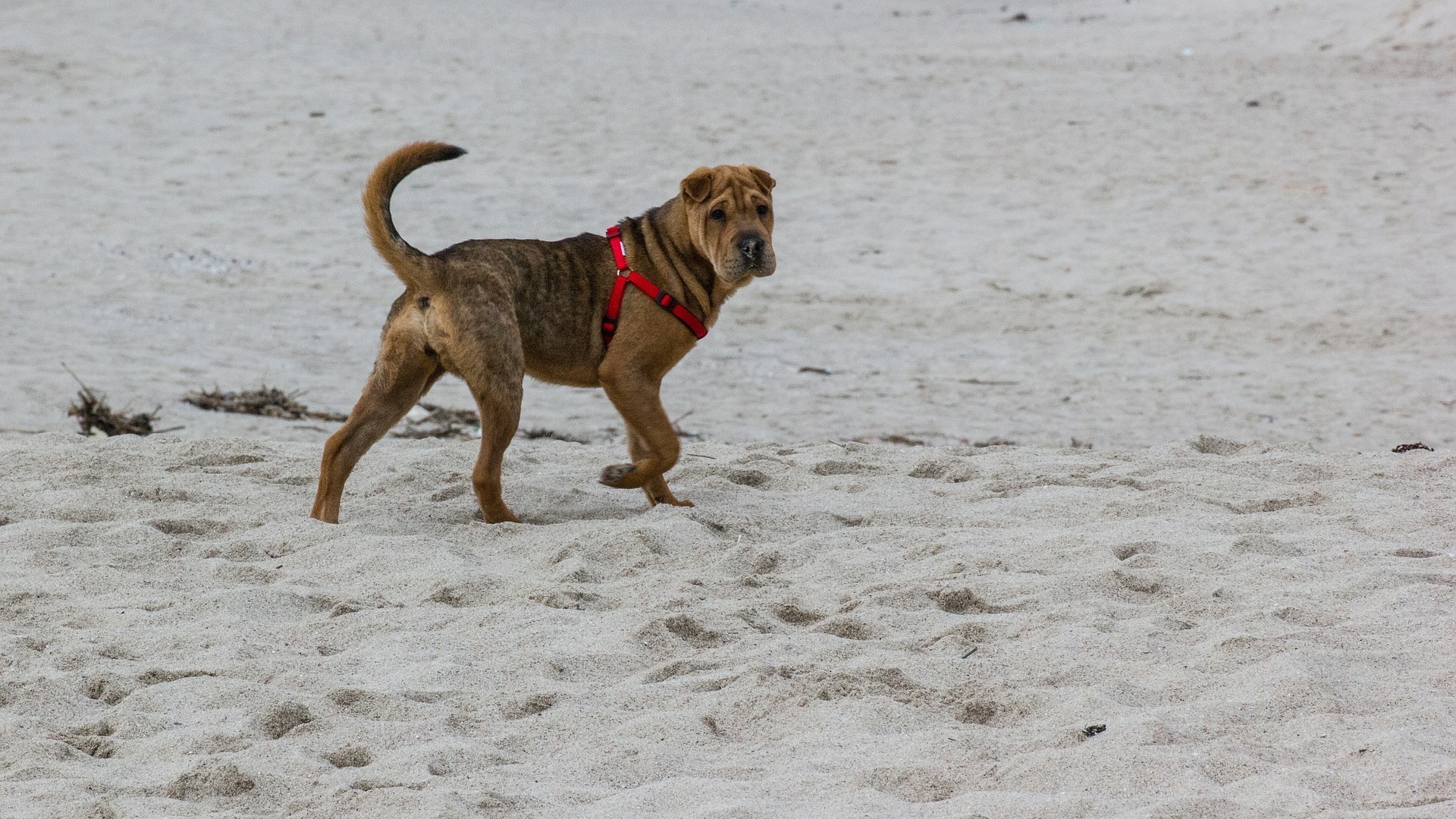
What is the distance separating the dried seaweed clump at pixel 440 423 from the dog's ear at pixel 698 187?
2.52m

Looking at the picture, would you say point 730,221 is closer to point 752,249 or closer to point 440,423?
point 752,249

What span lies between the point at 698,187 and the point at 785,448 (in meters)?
1.74

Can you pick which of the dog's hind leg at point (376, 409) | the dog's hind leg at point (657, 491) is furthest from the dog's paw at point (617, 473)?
the dog's hind leg at point (376, 409)

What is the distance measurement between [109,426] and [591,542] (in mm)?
3464

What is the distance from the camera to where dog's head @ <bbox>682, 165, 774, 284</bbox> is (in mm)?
6078

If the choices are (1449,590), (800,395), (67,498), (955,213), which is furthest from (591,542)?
(955,213)

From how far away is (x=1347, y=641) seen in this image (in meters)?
4.22

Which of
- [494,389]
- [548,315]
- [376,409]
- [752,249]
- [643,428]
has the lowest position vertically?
[643,428]

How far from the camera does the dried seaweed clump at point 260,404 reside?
8305 millimetres

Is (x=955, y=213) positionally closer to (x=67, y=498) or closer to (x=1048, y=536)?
(x=1048, y=536)

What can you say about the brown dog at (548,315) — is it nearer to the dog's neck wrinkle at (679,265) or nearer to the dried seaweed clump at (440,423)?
the dog's neck wrinkle at (679,265)

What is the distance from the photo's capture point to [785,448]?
295 inches

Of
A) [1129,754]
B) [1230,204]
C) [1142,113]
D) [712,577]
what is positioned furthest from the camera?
[1142,113]

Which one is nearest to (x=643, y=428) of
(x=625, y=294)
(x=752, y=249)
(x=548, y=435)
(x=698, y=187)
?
(x=625, y=294)
